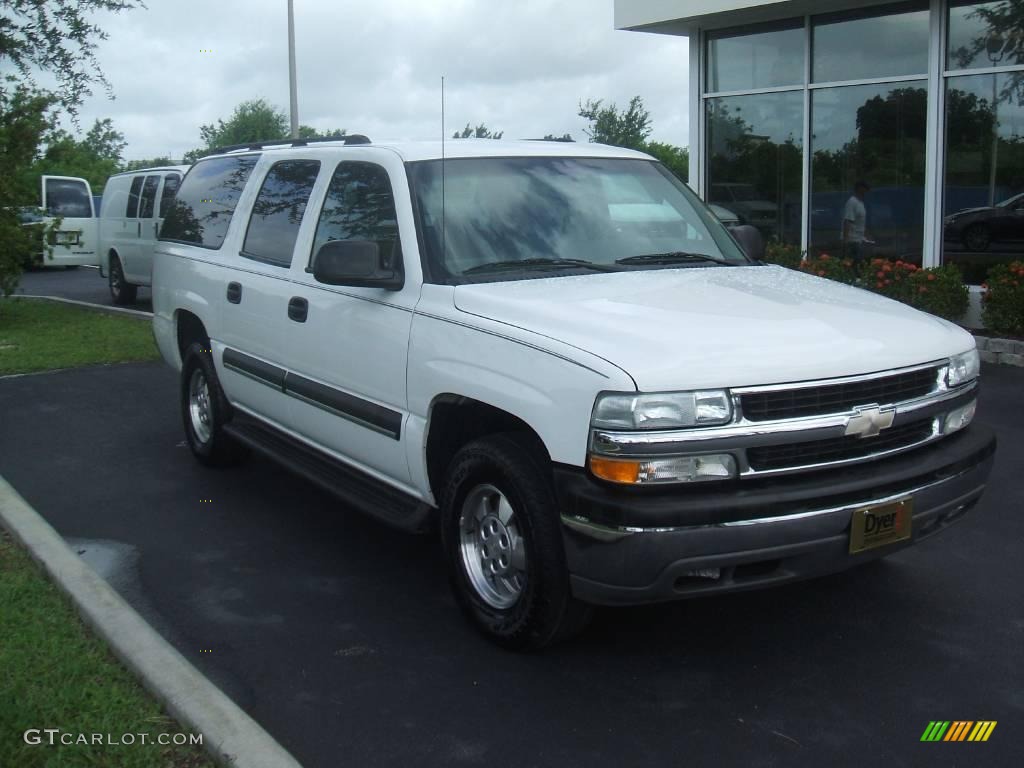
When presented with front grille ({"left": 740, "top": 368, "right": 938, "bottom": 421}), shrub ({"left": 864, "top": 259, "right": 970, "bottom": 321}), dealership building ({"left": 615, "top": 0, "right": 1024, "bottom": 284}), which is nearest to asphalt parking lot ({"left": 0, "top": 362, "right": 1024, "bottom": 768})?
front grille ({"left": 740, "top": 368, "right": 938, "bottom": 421})

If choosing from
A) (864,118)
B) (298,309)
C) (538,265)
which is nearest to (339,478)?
(298,309)

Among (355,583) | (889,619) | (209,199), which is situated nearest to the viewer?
(889,619)

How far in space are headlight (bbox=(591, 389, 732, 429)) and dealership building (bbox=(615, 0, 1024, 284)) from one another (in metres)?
9.96

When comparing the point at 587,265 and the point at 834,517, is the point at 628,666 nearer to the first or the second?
the point at 834,517

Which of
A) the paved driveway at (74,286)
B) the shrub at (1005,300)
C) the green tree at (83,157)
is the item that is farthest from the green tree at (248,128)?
the shrub at (1005,300)

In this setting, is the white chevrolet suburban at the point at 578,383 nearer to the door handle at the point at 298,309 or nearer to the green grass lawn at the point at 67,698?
the door handle at the point at 298,309

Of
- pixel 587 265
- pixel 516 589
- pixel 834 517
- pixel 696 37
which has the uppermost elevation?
pixel 696 37

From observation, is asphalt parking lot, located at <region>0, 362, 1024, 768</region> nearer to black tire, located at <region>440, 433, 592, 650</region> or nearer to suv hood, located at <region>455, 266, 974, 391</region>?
black tire, located at <region>440, 433, 592, 650</region>

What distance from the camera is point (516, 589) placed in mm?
4262

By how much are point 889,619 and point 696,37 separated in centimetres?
1257

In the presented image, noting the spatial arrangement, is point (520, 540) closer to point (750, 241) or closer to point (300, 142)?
point (750, 241)

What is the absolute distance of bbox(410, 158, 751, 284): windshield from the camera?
4.78 m

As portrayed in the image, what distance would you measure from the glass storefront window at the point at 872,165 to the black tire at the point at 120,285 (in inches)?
409

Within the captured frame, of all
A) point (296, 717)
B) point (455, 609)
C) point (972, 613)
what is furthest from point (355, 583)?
point (972, 613)
